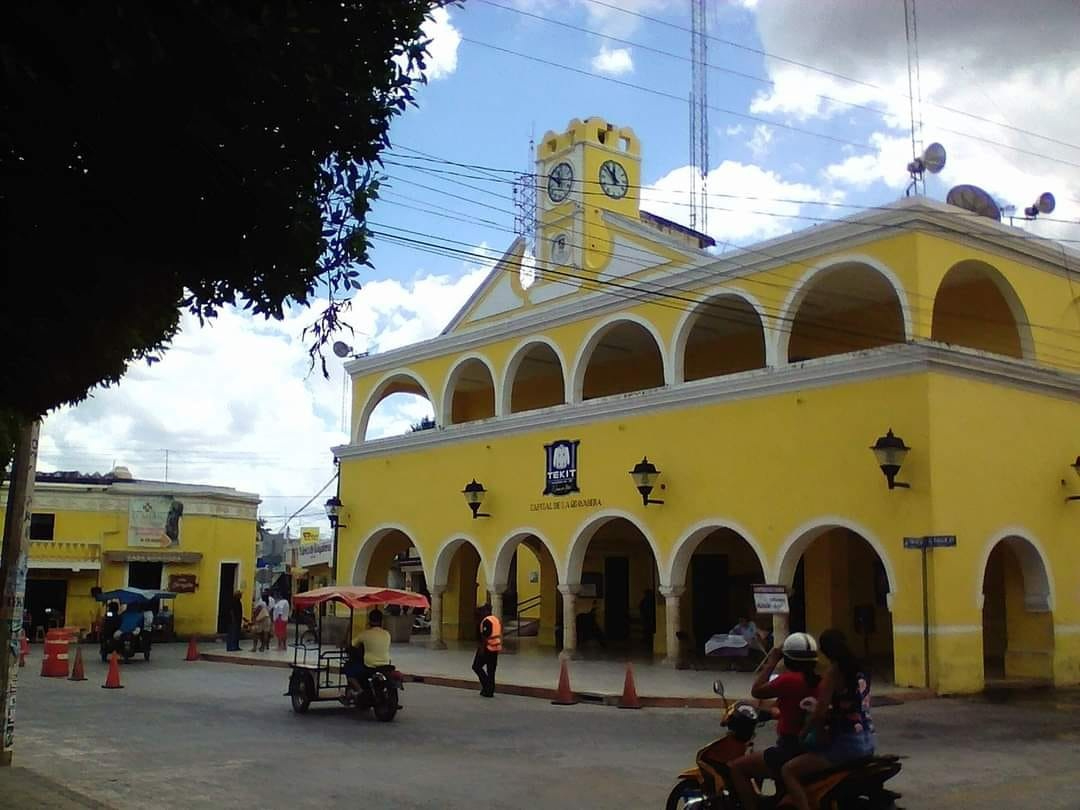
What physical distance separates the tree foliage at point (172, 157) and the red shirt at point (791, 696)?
3700mm

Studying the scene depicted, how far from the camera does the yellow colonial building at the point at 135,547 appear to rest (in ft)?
112

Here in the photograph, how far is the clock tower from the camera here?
81.8ft

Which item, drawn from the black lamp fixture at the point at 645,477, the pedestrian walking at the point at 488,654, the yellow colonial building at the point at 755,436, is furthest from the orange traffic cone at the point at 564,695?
the black lamp fixture at the point at 645,477

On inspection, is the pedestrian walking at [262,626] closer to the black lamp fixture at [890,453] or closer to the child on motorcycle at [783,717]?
the black lamp fixture at [890,453]

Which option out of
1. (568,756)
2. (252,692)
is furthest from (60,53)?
(252,692)

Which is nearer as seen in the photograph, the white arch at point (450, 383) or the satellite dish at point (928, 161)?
the satellite dish at point (928, 161)

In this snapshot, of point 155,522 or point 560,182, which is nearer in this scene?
point 560,182

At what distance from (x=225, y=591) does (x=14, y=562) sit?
90.0ft

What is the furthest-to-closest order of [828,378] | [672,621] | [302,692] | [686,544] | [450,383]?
[450,383] → [672,621] → [686,544] → [828,378] → [302,692]

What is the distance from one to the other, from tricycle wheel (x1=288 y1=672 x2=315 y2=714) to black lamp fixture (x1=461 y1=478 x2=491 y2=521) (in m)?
10.9

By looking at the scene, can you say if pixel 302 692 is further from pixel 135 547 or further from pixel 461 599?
pixel 135 547

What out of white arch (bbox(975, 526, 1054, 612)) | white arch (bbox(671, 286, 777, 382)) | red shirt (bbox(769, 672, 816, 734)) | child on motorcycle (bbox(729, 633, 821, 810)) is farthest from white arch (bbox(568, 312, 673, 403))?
red shirt (bbox(769, 672, 816, 734))

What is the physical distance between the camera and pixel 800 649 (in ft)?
23.2

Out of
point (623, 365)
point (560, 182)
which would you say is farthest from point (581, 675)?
point (560, 182)
